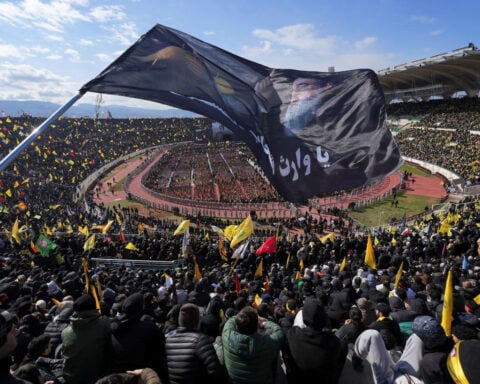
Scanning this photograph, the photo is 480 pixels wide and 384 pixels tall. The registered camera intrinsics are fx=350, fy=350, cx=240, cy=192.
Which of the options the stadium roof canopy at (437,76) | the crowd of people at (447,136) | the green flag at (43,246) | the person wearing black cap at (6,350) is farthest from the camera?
the stadium roof canopy at (437,76)

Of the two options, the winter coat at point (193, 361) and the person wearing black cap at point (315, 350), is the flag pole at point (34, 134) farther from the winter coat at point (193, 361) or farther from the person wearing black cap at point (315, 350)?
the person wearing black cap at point (315, 350)

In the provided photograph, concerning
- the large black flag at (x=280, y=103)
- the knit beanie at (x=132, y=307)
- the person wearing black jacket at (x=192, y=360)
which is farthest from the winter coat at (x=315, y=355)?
the large black flag at (x=280, y=103)

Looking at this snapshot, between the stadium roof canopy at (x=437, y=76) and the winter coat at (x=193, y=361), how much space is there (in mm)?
62402

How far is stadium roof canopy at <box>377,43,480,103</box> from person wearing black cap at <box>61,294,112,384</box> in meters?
62.8

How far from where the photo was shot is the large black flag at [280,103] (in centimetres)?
636

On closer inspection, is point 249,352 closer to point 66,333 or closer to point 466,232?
point 66,333

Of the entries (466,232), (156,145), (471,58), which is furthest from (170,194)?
(156,145)

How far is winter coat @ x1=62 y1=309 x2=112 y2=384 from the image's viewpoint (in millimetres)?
3615

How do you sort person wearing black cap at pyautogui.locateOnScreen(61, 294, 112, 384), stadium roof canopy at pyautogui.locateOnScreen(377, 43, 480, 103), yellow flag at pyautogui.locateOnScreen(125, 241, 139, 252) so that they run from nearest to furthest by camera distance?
person wearing black cap at pyautogui.locateOnScreen(61, 294, 112, 384), yellow flag at pyautogui.locateOnScreen(125, 241, 139, 252), stadium roof canopy at pyautogui.locateOnScreen(377, 43, 480, 103)

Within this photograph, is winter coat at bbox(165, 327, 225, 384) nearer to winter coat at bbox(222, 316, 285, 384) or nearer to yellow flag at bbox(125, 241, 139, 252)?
winter coat at bbox(222, 316, 285, 384)

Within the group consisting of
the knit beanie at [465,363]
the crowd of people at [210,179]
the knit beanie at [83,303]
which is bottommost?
the crowd of people at [210,179]

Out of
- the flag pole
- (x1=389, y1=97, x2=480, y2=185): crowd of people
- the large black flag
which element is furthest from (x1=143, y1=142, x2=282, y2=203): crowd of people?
the flag pole

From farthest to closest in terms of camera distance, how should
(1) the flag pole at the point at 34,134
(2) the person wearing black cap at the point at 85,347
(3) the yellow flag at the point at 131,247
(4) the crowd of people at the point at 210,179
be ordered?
(4) the crowd of people at the point at 210,179 → (3) the yellow flag at the point at 131,247 → (1) the flag pole at the point at 34,134 → (2) the person wearing black cap at the point at 85,347

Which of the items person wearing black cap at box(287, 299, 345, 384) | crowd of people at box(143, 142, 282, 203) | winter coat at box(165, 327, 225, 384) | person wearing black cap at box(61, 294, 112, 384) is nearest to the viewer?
winter coat at box(165, 327, 225, 384)
